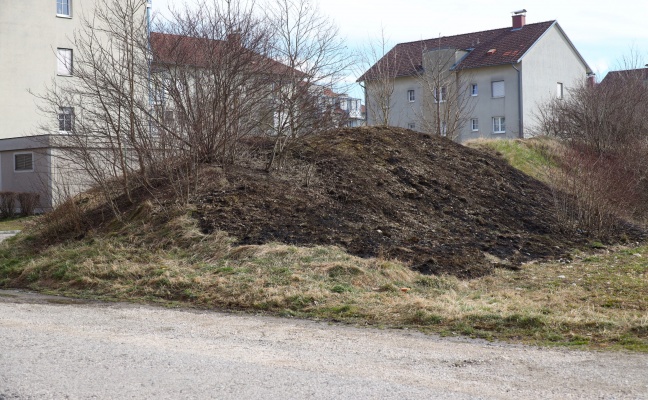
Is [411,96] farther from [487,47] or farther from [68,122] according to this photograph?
[68,122]

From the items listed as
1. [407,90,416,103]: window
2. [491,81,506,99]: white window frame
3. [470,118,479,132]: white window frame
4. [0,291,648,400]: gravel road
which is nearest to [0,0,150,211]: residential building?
[407,90,416,103]: window

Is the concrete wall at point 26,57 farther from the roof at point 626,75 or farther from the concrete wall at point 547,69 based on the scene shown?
the concrete wall at point 547,69

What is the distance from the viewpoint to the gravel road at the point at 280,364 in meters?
5.80

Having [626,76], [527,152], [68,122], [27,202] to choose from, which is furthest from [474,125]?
[68,122]

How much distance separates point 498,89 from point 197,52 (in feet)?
117

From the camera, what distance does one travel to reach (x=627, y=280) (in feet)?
40.4

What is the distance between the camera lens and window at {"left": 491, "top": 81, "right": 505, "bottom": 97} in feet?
160

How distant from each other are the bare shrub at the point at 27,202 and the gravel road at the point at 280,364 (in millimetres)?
23219

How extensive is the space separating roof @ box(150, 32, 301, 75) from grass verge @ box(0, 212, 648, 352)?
146 inches

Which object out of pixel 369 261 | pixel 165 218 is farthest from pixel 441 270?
pixel 165 218

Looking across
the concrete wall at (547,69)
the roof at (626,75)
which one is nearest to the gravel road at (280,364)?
the roof at (626,75)

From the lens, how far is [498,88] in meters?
49.2

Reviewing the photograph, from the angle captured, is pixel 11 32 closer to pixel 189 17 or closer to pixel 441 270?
pixel 189 17

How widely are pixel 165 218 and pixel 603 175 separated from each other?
34.7ft
